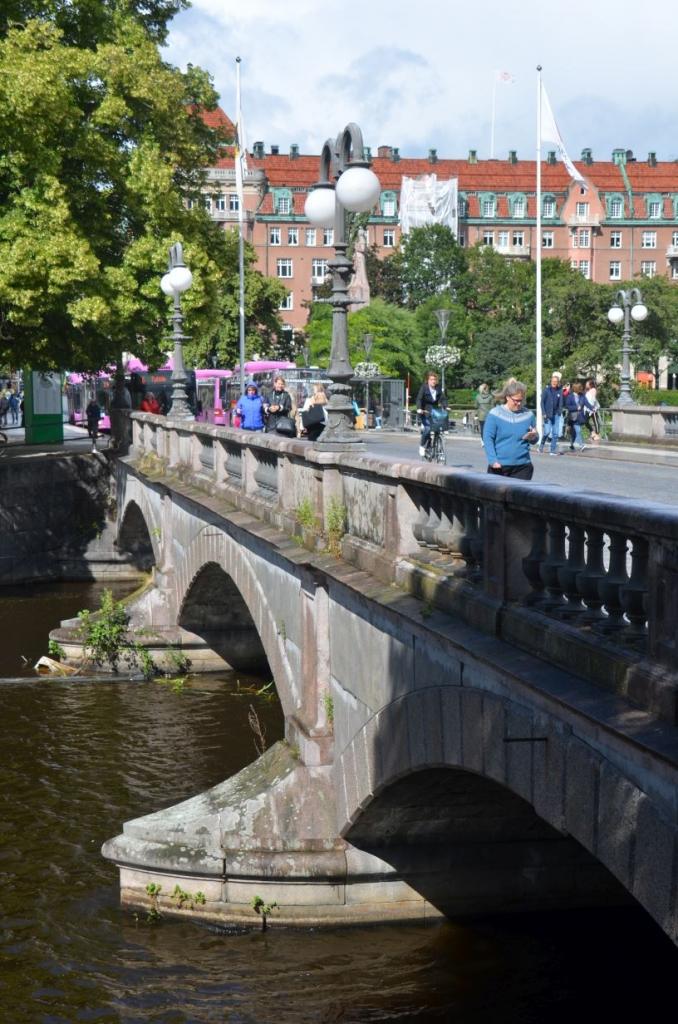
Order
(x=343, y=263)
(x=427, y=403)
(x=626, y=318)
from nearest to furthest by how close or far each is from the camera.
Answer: (x=343, y=263) → (x=427, y=403) → (x=626, y=318)

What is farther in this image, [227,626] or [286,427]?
[227,626]

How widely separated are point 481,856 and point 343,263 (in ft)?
14.5

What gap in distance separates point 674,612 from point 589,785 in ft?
2.93

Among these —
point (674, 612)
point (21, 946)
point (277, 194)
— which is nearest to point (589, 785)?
point (674, 612)

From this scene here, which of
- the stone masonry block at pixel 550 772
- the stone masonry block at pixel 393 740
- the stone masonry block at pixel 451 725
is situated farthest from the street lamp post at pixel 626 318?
the stone masonry block at pixel 550 772

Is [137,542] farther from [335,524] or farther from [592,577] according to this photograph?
[592,577]

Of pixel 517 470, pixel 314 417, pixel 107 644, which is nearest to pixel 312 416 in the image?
pixel 314 417

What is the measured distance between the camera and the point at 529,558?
6.89m

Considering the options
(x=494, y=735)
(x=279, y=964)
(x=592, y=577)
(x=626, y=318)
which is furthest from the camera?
(x=626, y=318)

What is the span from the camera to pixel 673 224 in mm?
121250

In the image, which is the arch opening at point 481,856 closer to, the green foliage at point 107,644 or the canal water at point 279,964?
the canal water at point 279,964

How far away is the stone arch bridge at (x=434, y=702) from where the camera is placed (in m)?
5.62

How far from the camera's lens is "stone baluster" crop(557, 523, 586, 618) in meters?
6.45

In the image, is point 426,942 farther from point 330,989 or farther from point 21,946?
point 21,946
